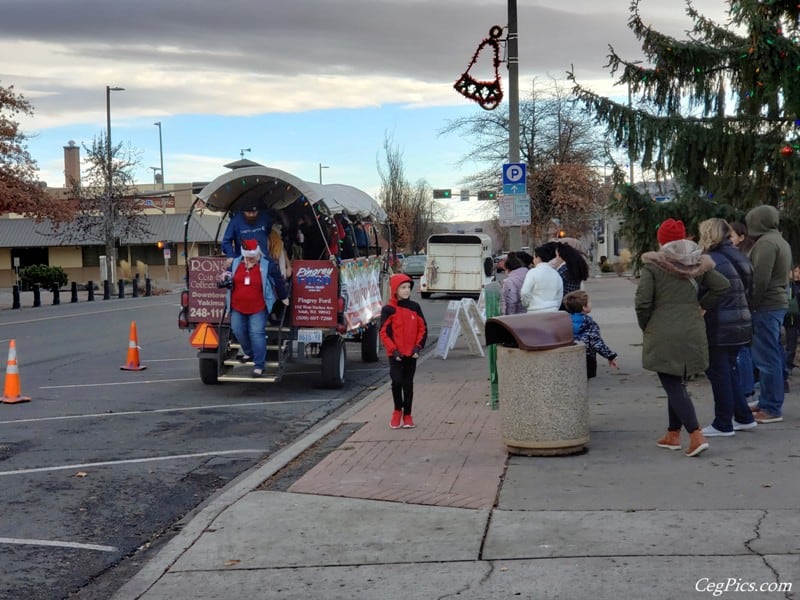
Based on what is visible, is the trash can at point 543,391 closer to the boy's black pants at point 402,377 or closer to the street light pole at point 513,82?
the boy's black pants at point 402,377

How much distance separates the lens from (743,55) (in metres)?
12.2

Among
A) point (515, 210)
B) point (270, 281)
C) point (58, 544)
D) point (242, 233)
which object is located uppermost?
point (515, 210)

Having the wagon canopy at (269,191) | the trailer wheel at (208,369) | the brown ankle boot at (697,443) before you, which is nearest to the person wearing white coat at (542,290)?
the brown ankle boot at (697,443)

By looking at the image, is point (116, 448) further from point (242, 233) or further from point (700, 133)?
point (700, 133)

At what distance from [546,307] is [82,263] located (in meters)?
65.5

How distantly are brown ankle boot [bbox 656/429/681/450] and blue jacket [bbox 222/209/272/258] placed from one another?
6.78 m

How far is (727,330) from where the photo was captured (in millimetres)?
8305

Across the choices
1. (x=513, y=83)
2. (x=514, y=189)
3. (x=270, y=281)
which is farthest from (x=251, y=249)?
(x=513, y=83)

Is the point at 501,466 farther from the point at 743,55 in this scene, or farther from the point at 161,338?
the point at 161,338

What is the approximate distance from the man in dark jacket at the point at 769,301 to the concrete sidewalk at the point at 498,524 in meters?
0.31

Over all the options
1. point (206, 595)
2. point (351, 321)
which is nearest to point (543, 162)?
point (351, 321)

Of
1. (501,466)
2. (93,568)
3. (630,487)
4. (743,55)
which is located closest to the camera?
(93,568)

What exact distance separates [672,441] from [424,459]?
6.48 ft
